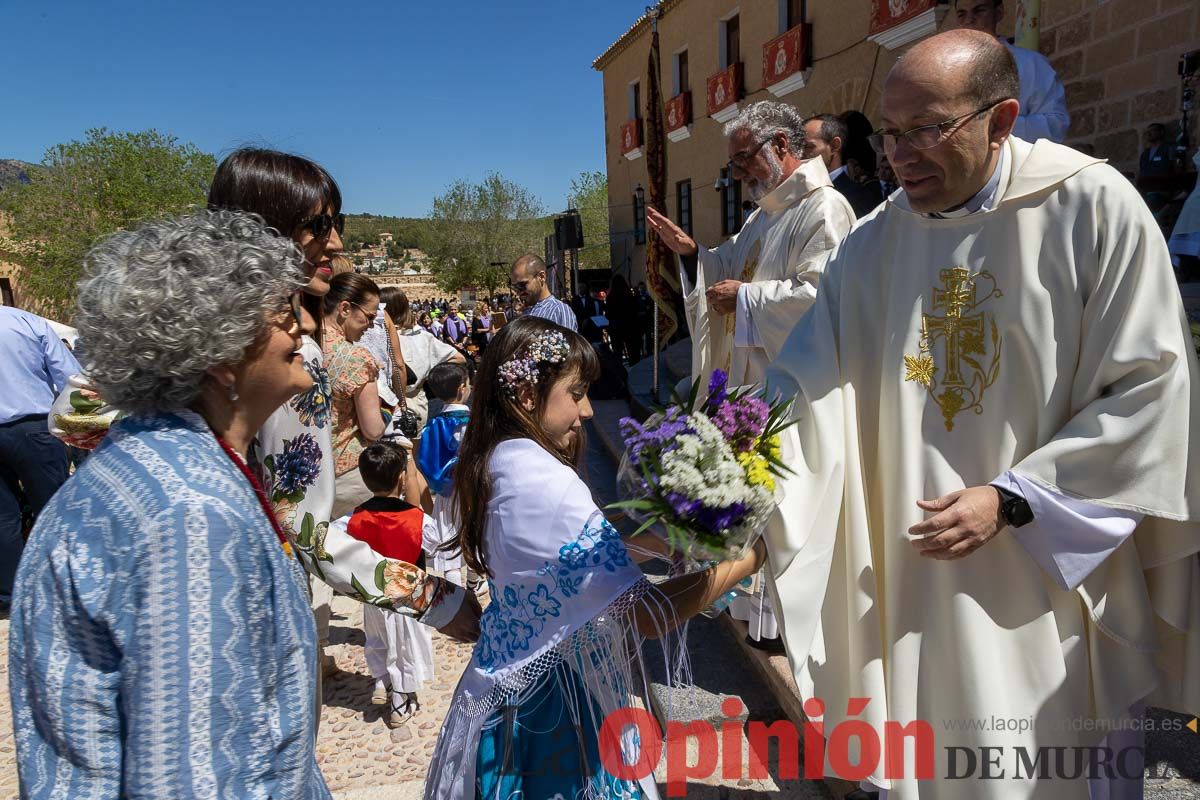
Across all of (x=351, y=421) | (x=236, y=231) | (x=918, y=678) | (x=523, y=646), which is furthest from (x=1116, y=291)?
(x=351, y=421)

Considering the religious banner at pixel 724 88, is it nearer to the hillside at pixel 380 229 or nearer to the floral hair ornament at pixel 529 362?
the floral hair ornament at pixel 529 362

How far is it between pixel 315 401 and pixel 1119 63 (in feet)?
21.5

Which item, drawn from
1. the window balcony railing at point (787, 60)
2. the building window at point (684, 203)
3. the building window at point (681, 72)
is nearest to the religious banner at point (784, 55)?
the window balcony railing at point (787, 60)

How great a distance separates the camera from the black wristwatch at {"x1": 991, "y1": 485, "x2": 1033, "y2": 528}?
174 cm

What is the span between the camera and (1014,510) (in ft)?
5.72

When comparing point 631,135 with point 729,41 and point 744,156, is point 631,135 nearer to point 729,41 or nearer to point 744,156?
point 729,41

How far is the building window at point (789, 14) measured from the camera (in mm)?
14070

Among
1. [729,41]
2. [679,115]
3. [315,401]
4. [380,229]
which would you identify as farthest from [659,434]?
[380,229]

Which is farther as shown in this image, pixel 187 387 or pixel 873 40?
pixel 873 40

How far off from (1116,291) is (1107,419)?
0.29 metres

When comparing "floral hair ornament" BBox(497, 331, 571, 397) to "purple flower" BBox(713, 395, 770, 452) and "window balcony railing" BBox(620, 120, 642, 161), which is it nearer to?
"purple flower" BBox(713, 395, 770, 452)

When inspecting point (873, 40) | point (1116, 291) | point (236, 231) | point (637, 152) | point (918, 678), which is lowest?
point (918, 678)

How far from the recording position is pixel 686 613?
5.67 feet

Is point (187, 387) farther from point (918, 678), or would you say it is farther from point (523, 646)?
point (918, 678)
